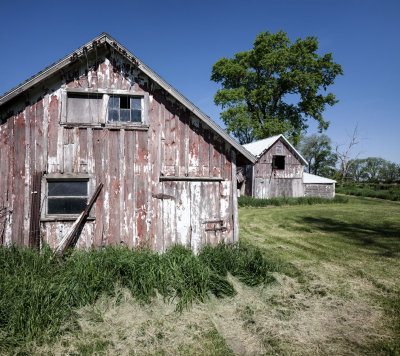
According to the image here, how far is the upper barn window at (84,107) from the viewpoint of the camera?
23.2 feet

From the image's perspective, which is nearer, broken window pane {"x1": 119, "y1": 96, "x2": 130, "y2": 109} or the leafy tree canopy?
broken window pane {"x1": 119, "y1": 96, "x2": 130, "y2": 109}

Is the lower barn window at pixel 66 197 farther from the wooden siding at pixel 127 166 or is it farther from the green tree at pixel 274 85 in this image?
the green tree at pixel 274 85

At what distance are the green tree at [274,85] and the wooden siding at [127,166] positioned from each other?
30.0 metres

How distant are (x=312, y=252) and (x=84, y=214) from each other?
8067mm

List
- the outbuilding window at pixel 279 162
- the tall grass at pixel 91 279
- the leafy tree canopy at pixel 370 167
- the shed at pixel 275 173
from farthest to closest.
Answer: the leafy tree canopy at pixel 370 167 < the outbuilding window at pixel 279 162 < the shed at pixel 275 173 < the tall grass at pixel 91 279

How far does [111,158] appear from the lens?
7.20 meters

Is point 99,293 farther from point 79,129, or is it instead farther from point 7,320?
point 79,129

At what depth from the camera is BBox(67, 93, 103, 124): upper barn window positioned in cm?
707

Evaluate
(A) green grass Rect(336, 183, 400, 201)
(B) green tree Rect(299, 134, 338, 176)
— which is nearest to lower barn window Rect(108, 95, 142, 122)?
Result: (A) green grass Rect(336, 183, 400, 201)

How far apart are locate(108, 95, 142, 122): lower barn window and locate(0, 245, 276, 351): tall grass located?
3.74 m

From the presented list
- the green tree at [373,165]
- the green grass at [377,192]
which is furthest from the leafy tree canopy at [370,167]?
the green grass at [377,192]

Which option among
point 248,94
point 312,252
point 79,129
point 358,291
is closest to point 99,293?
point 79,129

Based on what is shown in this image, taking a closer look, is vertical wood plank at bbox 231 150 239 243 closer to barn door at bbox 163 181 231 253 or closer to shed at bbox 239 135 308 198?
barn door at bbox 163 181 231 253

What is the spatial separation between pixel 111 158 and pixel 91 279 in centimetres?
335
